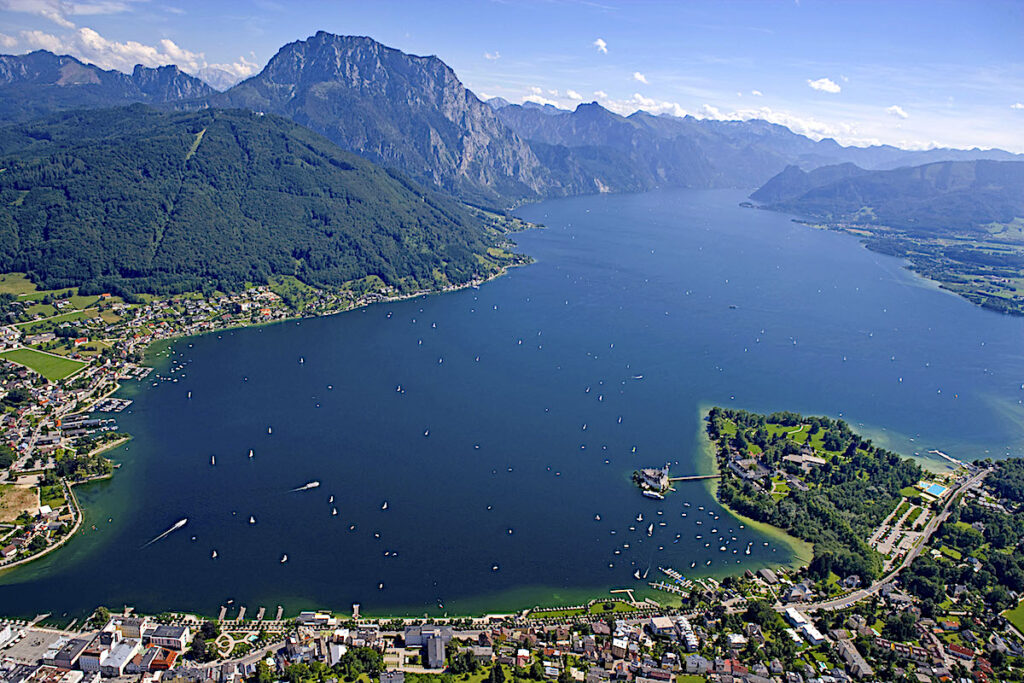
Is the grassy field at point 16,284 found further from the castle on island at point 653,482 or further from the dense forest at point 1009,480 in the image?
the dense forest at point 1009,480

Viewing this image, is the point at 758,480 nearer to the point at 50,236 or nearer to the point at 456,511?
the point at 456,511

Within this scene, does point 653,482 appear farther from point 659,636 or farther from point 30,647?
point 30,647

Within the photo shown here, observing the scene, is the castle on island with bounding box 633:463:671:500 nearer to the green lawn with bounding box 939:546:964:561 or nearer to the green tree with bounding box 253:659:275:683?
the green lawn with bounding box 939:546:964:561

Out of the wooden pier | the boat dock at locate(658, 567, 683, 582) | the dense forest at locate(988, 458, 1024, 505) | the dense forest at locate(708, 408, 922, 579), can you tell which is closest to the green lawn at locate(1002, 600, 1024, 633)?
the dense forest at locate(708, 408, 922, 579)

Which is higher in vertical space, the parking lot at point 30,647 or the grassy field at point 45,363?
the grassy field at point 45,363

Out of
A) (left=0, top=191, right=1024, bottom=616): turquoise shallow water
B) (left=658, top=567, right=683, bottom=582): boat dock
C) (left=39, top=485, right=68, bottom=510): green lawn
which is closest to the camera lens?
(left=0, top=191, right=1024, bottom=616): turquoise shallow water

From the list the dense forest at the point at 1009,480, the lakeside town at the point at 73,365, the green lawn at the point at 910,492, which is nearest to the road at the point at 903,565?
the dense forest at the point at 1009,480
